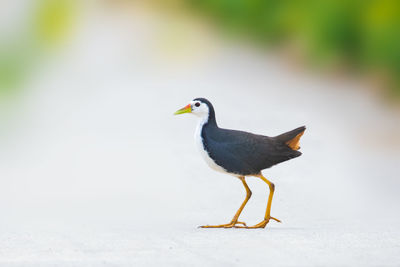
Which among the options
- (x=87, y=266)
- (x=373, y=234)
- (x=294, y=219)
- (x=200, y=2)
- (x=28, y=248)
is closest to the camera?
(x=87, y=266)

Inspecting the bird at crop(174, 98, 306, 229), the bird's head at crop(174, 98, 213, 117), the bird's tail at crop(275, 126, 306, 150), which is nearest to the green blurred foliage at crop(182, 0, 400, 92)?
the bird's tail at crop(275, 126, 306, 150)

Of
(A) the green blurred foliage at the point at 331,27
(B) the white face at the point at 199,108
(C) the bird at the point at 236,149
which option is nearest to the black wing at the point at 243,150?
(C) the bird at the point at 236,149

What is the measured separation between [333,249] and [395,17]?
230 inches

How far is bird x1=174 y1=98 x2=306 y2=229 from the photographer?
21.5 ft

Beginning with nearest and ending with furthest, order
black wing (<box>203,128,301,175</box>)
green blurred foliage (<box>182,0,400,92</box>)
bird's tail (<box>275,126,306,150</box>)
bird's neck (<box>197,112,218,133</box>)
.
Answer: black wing (<box>203,128,301,175</box>) < bird's neck (<box>197,112,218,133</box>) < bird's tail (<box>275,126,306,150</box>) < green blurred foliage (<box>182,0,400,92</box>)

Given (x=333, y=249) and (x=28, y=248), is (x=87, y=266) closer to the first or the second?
(x=28, y=248)

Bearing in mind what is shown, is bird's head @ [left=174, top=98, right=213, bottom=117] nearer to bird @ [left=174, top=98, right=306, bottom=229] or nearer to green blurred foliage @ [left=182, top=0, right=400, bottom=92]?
bird @ [left=174, top=98, right=306, bottom=229]

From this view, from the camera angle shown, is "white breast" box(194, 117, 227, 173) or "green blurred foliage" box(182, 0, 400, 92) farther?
"green blurred foliage" box(182, 0, 400, 92)

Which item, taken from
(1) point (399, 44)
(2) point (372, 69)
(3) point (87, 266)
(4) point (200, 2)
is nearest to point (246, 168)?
(3) point (87, 266)

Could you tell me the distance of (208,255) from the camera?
5.58 m

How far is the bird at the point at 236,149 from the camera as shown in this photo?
655cm

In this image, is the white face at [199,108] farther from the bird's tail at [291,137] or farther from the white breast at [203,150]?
the bird's tail at [291,137]

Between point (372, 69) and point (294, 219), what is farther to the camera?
point (372, 69)

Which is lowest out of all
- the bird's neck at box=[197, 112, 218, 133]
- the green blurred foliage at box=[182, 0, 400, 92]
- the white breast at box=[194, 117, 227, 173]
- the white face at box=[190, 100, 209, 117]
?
the white breast at box=[194, 117, 227, 173]
